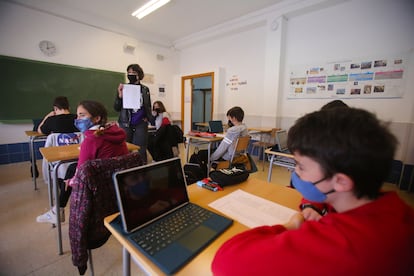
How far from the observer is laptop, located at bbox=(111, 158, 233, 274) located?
0.56 meters

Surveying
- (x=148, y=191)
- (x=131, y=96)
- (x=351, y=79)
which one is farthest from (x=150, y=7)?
(x=148, y=191)

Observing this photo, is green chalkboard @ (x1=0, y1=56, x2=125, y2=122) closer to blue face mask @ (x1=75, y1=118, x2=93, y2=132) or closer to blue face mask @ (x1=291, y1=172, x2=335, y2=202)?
blue face mask @ (x1=75, y1=118, x2=93, y2=132)

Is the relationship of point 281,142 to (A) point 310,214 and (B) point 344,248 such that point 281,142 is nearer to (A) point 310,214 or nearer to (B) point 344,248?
(A) point 310,214

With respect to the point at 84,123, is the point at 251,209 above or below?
below

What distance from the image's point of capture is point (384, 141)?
449mm

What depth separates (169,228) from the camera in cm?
66

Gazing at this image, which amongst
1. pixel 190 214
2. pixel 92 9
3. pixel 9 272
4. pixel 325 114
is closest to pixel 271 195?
pixel 190 214

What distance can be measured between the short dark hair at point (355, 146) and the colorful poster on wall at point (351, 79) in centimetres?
377

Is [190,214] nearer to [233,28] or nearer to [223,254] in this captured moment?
[223,254]

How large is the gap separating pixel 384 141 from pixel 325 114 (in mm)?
136

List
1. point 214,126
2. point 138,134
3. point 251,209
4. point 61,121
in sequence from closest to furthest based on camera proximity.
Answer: point 251,209 → point 61,121 → point 138,134 → point 214,126

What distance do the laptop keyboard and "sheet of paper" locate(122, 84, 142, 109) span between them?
2074 millimetres

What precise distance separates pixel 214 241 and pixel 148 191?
290mm

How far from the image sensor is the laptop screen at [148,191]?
25.5 inches
